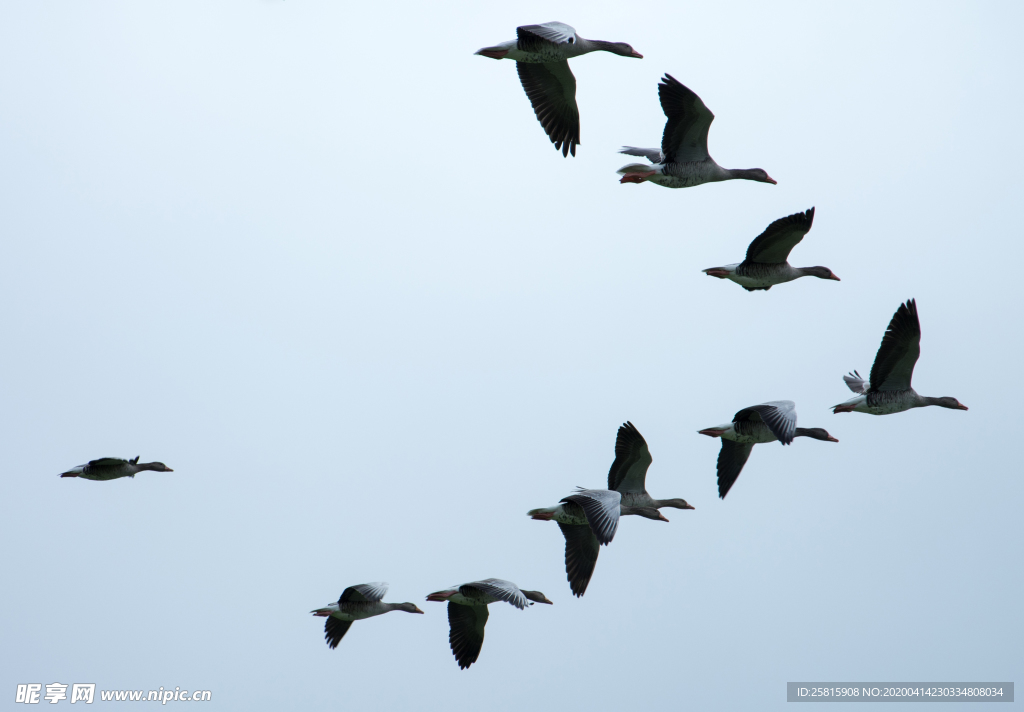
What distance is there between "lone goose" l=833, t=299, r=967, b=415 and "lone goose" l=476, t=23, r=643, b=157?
562 centimetres

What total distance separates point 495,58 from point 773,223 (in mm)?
4837

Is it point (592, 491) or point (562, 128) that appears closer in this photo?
point (592, 491)

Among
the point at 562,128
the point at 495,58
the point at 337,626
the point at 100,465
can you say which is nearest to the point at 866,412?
the point at 562,128

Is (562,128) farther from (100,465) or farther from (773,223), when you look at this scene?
(100,465)

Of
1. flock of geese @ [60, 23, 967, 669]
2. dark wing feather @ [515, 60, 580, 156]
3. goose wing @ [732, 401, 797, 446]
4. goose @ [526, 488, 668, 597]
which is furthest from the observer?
dark wing feather @ [515, 60, 580, 156]

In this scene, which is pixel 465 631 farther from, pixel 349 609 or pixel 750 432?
pixel 750 432

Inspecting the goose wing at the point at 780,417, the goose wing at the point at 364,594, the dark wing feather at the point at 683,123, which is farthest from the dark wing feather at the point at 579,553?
the dark wing feather at the point at 683,123

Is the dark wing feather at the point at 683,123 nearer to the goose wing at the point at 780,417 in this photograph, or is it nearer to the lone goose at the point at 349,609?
the goose wing at the point at 780,417

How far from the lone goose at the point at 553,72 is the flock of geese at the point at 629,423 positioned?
16 mm

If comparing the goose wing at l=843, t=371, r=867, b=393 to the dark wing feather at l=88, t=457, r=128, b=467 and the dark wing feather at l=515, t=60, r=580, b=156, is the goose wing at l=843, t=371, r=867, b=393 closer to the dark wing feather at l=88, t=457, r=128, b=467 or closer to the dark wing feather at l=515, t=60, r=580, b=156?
the dark wing feather at l=515, t=60, r=580, b=156

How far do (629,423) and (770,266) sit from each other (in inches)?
134

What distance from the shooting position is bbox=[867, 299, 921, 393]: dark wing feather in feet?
52.9

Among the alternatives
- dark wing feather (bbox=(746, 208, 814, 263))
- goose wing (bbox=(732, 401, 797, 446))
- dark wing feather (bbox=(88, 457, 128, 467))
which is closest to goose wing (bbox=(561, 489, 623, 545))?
goose wing (bbox=(732, 401, 797, 446))

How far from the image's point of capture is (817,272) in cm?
1769
